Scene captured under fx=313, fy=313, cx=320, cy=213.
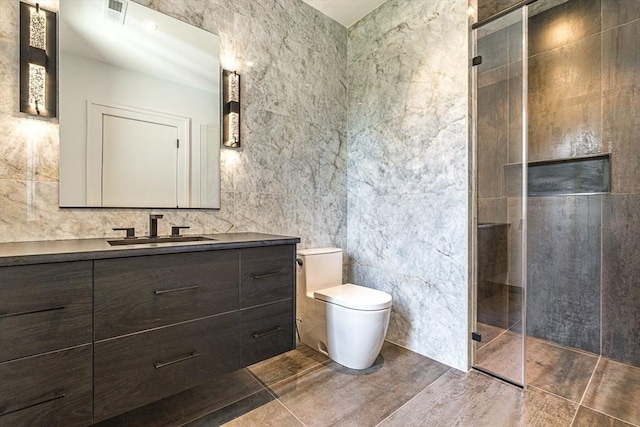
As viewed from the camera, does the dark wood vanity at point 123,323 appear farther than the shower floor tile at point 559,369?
No

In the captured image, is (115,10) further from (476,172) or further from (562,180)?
(562,180)

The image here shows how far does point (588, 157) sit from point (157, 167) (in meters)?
2.99

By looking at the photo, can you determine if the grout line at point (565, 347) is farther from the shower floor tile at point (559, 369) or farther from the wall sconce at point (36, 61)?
the wall sconce at point (36, 61)

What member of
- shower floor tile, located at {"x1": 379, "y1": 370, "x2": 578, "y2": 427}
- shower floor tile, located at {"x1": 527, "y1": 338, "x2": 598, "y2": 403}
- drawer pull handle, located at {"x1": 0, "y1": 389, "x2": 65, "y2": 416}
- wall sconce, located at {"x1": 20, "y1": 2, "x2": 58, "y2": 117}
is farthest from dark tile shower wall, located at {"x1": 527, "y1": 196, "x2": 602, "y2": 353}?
wall sconce, located at {"x1": 20, "y1": 2, "x2": 58, "y2": 117}

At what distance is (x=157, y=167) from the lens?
185 cm

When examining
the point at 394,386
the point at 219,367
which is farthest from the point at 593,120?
the point at 219,367

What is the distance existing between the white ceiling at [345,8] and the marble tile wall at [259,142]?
0.22 ft

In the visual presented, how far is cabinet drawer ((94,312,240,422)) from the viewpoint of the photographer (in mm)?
1207

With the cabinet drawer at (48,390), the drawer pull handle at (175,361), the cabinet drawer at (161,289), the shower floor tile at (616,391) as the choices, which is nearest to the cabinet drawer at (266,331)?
the cabinet drawer at (161,289)

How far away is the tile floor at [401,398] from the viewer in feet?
5.11

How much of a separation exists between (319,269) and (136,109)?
157cm

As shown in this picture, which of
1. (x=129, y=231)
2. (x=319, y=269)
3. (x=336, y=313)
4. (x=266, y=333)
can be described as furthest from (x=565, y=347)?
(x=129, y=231)

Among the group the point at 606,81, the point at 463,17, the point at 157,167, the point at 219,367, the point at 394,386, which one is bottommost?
the point at 394,386

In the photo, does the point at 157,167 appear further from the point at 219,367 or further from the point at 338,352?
the point at 338,352
